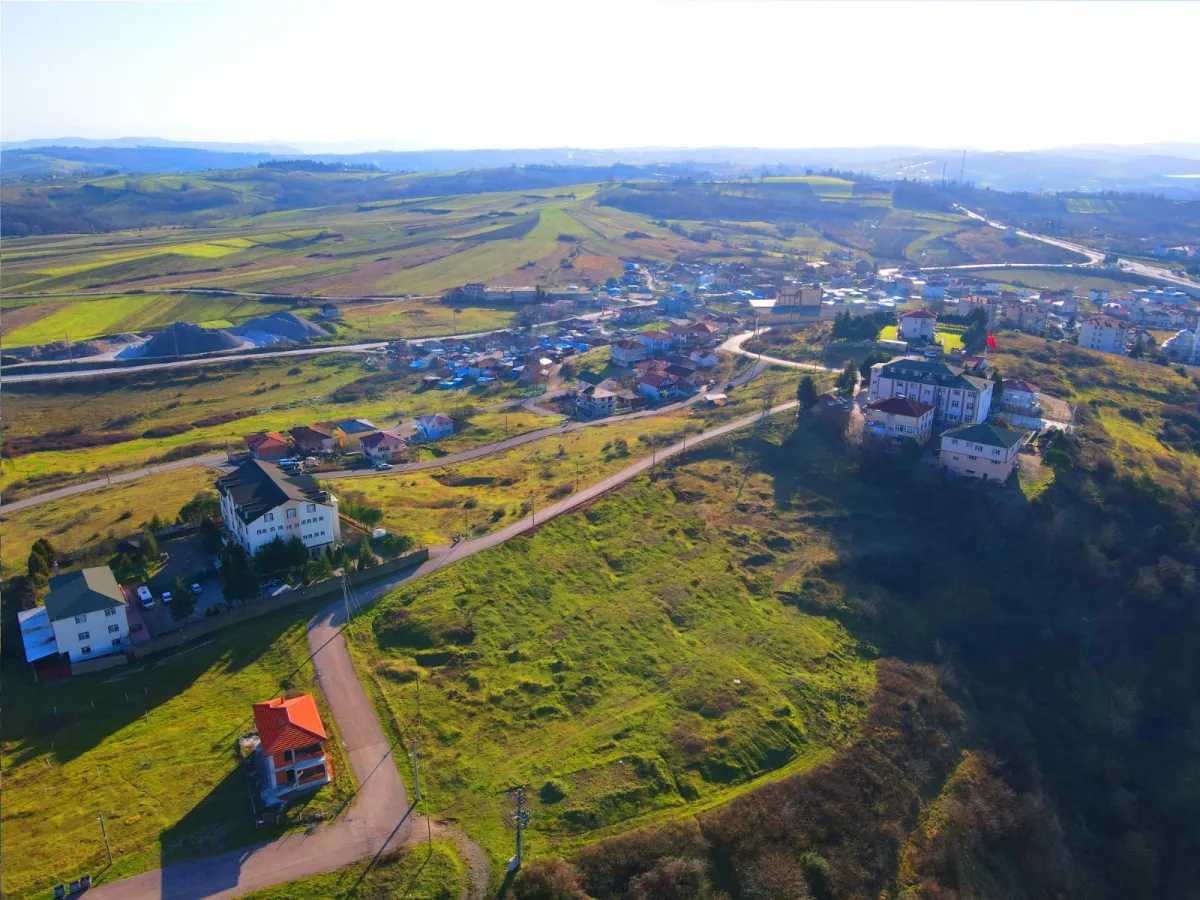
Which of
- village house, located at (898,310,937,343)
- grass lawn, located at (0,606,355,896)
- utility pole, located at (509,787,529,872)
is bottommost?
utility pole, located at (509,787,529,872)

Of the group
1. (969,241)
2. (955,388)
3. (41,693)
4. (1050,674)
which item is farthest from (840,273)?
(41,693)

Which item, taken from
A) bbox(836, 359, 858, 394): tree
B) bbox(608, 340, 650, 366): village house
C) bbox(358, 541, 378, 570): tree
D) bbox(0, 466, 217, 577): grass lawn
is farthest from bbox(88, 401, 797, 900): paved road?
bbox(608, 340, 650, 366): village house

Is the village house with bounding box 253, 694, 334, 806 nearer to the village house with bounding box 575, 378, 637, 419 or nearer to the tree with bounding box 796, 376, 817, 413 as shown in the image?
the tree with bounding box 796, 376, 817, 413

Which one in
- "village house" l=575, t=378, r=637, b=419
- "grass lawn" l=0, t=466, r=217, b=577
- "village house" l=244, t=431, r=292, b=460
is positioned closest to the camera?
"grass lawn" l=0, t=466, r=217, b=577

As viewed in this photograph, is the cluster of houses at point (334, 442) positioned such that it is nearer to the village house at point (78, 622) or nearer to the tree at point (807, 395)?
the village house at point (78, 622)

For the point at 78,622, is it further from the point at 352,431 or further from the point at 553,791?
the point at 352,431
